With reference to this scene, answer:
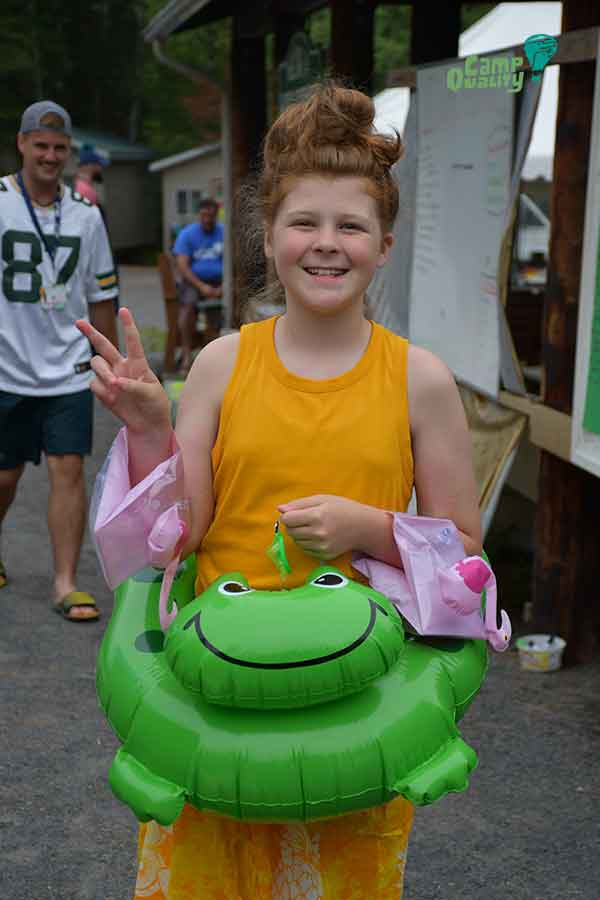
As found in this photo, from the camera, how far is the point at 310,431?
1.97 meters

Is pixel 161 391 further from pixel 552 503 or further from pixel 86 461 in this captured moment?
pixel 86 461


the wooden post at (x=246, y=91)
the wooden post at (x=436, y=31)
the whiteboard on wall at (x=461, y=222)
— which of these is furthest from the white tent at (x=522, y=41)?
the whiteboard on wall at (x=461, y=222)

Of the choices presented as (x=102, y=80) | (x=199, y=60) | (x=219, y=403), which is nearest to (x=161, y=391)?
(x=219, y=403)

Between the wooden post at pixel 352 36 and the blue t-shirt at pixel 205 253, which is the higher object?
the wooden post at pixel 352 36

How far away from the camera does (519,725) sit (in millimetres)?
4195

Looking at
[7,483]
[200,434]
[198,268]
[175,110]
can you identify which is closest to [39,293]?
[7,483]

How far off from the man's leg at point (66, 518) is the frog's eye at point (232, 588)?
3.27 metres

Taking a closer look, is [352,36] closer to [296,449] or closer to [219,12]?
[219,12]

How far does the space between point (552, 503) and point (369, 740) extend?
122 inches

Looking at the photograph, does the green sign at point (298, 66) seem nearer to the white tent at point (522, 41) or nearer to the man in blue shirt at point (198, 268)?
the white tent at point (522, 41)

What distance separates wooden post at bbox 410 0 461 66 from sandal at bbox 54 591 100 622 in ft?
13.2

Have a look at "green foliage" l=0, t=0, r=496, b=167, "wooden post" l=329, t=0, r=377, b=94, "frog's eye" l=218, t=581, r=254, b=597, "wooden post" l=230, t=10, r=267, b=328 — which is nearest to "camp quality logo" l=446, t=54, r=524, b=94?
"frog's eye" l=218, t=581, r=254, b=597

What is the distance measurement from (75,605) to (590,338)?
245 cm

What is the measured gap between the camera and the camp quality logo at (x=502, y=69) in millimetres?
3422
